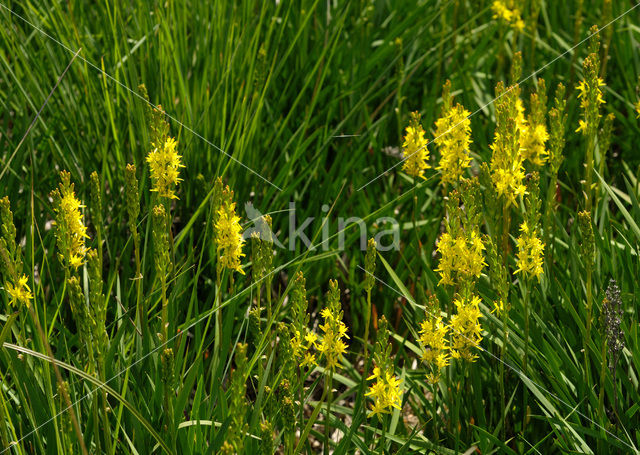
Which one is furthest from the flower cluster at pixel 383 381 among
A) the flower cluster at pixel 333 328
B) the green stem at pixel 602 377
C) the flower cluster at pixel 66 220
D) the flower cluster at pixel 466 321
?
the flower cluster at pixel 66 220

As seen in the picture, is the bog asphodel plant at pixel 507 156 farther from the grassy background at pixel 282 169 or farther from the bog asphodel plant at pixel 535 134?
the grassy background at pixel 282 169

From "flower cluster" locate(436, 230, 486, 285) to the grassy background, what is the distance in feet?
1.23

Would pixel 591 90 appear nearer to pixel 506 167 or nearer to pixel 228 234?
pixel 506 167

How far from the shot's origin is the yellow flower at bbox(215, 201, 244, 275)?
1.92 m

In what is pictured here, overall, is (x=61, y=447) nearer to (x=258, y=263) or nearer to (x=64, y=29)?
(x=258, y=263)

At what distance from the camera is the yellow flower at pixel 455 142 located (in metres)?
2.41

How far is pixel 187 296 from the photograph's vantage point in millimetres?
2758

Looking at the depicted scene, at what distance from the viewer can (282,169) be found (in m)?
2.98

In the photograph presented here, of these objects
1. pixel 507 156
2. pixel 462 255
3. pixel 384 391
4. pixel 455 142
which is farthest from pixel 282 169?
pixel 384 391

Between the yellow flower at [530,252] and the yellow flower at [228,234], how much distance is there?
693mm

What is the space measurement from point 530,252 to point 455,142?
1.75ft

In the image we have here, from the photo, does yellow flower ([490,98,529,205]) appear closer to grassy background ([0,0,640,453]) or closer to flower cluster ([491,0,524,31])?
grassy background ([0,0,640,453])
